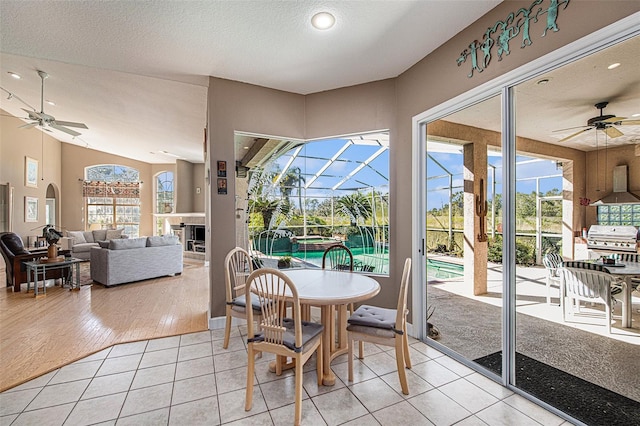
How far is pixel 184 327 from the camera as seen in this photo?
131 inches

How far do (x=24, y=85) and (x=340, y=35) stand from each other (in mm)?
5318

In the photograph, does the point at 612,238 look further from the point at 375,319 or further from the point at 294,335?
the point at 294,335

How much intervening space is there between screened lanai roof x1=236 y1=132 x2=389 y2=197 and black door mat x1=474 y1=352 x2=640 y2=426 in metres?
2.22

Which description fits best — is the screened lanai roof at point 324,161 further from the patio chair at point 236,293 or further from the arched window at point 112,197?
Result: the arched window at point 112,197

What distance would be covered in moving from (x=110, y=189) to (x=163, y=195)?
1615 mm

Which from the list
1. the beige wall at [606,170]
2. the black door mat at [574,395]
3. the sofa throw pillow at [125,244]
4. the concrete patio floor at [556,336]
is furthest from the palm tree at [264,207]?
the beige wall at [606,170]

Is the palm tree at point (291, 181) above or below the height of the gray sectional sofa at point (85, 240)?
above

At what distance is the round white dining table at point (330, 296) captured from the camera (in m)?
2.04

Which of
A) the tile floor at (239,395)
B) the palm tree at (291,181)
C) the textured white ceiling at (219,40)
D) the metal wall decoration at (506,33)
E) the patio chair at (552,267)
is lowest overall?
the tile floor at (239,395)

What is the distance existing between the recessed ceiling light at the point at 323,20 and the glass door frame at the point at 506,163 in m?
1.25

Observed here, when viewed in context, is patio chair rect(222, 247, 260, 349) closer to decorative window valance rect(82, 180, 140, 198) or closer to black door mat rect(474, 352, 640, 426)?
black door mat rect(474, 352, 640, 426)

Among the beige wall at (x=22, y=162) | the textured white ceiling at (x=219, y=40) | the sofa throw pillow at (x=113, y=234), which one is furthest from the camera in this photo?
the sofa throw pillow at (x=113, y=234)

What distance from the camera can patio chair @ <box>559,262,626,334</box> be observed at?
1862mm

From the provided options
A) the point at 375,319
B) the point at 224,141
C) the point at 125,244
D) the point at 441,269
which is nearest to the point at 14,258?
the point at 125,244
